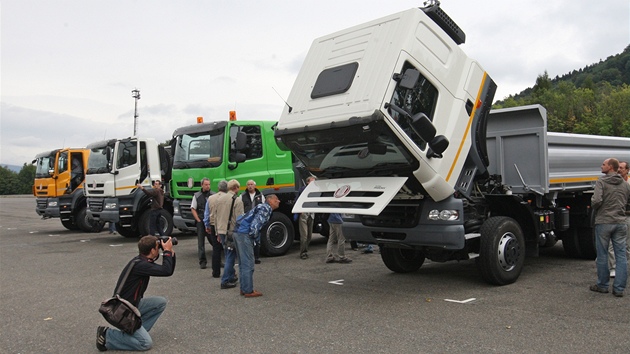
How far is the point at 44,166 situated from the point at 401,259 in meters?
14.2

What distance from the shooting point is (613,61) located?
107m

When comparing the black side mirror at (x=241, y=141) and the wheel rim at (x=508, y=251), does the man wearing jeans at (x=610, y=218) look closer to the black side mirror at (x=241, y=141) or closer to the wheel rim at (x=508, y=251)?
the wheel rim at (x=508, y=251)

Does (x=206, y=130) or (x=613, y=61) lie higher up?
(x=613, y=61)

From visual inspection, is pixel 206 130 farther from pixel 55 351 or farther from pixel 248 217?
pixel 55 351

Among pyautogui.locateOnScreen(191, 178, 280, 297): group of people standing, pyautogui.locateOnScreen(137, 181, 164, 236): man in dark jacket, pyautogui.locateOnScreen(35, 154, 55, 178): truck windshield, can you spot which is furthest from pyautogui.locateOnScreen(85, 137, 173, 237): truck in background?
pyautogui.locateOnScreen(191, 178, 280, 297): group of people standing

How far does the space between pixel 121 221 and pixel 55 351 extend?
9.91 m

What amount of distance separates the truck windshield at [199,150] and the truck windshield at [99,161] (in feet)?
12.6

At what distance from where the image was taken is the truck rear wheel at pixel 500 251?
7020mm

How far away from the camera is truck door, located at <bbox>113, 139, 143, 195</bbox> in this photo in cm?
1459

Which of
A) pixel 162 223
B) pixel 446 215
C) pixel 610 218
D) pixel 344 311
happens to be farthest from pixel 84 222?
pixel 610 218

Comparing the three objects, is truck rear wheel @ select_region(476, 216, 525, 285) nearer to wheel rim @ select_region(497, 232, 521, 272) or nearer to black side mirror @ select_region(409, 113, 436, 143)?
wheel rim @ select_region(497, 232, 521, 272)

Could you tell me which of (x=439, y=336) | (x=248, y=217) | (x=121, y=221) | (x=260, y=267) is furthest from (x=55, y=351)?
(x=121, y=221)

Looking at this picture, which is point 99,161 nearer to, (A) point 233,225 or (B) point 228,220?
(B) point 228,220

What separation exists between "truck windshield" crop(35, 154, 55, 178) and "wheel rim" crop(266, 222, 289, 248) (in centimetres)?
1013
